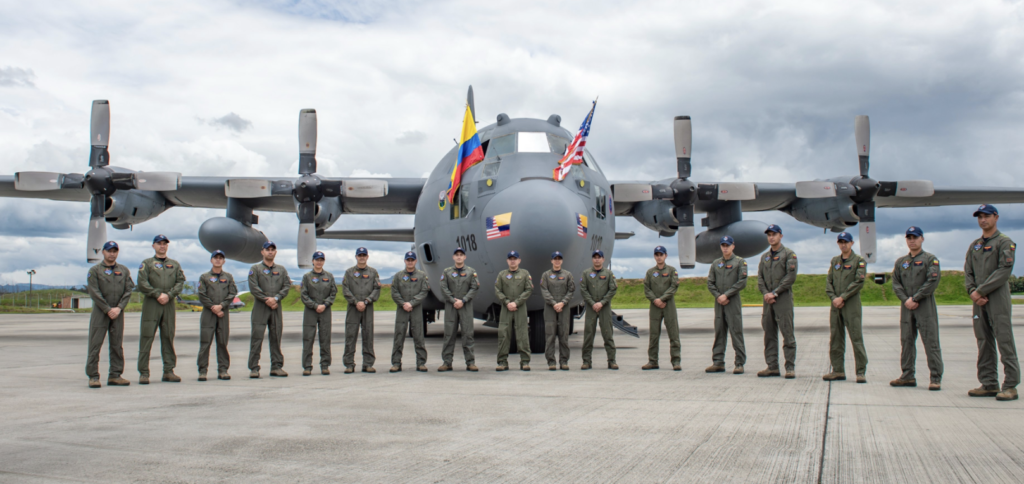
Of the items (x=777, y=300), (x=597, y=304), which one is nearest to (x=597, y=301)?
(x=597, y=304)

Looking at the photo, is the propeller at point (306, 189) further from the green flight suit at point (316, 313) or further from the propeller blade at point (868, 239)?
the propeller blade at point (868, 239)

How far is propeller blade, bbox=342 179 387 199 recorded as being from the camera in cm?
1436

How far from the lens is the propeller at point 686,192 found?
47.0 ft

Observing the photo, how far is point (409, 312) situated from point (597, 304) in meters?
2.39

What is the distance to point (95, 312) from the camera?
6.78 m

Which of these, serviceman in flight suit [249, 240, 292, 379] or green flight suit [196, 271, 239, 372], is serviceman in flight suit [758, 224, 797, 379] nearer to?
serviceman in flight suit [249, 240, 292, 379]

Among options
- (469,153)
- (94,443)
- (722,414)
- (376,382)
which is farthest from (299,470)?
(469,153)

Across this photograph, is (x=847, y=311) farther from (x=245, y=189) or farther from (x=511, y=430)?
(x=245, y=189)

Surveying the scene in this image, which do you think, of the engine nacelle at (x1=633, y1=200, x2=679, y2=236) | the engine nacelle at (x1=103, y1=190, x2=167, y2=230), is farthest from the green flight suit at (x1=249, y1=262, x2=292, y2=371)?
the engine nacelle at (x1=633, y1=200, x2=679, y2=236)

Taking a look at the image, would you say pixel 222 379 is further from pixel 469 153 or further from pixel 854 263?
pixel 854 263

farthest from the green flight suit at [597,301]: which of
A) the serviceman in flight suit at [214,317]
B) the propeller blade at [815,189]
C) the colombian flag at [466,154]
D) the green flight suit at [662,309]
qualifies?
the propeller blade at [815,189]

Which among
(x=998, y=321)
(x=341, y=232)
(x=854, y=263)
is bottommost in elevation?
(x=998, y=321)

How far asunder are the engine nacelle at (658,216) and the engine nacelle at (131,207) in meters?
12.2

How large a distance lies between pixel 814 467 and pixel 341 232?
15.7 metres
